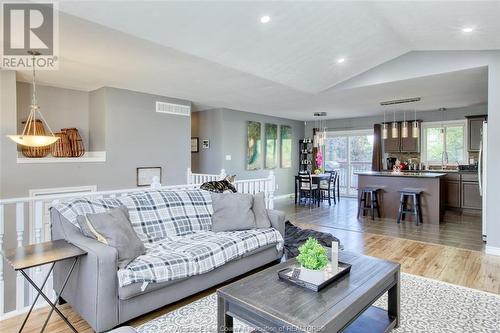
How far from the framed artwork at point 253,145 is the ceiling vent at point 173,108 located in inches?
89.5

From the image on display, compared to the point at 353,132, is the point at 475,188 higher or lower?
lower

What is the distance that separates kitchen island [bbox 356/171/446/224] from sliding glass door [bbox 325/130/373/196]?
289 centimetres

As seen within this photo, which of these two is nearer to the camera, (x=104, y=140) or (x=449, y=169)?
(x=104, y=140)

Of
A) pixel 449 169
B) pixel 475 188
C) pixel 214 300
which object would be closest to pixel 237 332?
pixel 214 300

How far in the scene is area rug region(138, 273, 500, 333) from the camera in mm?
2234

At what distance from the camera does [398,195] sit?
6.20 meters

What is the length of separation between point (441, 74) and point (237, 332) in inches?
186

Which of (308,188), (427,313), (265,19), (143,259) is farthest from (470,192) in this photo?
(143,259)

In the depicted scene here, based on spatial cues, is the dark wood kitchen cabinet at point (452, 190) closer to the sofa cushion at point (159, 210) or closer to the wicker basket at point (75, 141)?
the sofa cushion at point (159, 210)

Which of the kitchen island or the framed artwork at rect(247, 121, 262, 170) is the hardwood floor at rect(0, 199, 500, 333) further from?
the framed artwork at rect(247, 121, 262, 170)

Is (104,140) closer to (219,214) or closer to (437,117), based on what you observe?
(219,214)

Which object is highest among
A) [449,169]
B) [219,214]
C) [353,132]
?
[353,132]

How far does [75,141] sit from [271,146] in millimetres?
5453

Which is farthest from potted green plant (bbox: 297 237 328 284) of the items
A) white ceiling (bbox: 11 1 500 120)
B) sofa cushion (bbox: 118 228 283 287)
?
white ceiling (bbox: 11 1 500 120)
